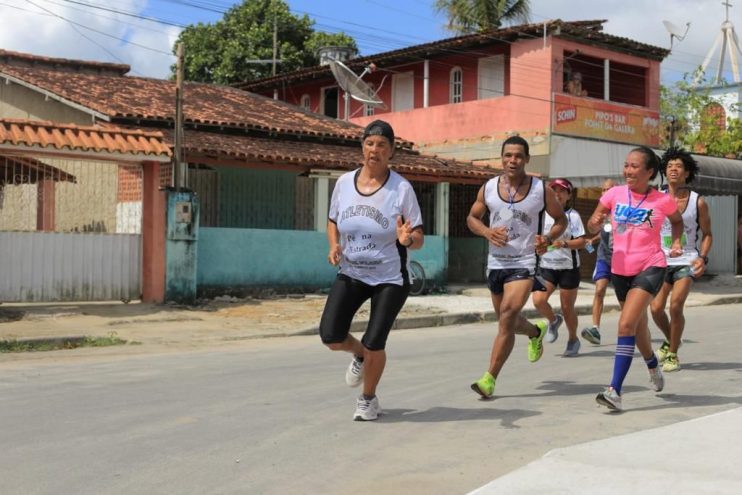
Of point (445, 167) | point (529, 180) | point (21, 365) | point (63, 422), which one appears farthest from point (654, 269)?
point (445, 167)

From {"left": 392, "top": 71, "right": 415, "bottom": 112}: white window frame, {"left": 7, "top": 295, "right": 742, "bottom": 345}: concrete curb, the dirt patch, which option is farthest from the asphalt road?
{"left": 392, "top": 71, "right": 415, "bottom": 112}: white window frame

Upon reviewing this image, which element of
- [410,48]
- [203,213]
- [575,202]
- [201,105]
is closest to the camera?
[203,213]

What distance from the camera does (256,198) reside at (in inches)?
731

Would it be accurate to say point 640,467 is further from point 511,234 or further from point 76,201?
point 76,201

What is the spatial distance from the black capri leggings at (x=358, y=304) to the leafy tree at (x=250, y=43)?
123 ft

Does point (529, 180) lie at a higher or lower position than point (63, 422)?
higher

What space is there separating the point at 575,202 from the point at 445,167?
5645mm

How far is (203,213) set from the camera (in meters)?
17.9

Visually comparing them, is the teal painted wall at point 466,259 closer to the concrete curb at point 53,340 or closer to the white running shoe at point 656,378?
the concrete curb at point 53,340

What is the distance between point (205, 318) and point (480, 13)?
81.9ft

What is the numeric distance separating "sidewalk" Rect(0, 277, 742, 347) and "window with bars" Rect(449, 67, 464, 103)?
47.1 feet

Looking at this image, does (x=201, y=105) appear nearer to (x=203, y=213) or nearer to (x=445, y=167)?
(x=203, y=213)

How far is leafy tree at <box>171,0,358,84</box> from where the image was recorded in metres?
43.2

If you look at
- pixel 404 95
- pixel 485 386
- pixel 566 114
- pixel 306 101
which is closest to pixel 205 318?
pixel 485 386
